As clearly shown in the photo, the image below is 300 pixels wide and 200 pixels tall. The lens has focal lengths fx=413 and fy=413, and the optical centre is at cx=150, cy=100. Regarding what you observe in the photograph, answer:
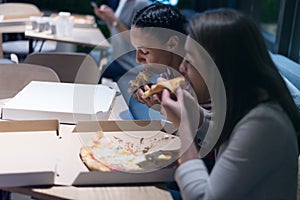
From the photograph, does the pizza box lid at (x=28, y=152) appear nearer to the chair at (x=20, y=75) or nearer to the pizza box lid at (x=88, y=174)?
the pizza box lid at (x=88, y=174)

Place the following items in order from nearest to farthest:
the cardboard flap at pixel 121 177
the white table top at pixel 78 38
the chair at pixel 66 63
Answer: the cardboard flap at pixel 121 177
the chair at pixel 66 63
the white table top at pixel 78 38

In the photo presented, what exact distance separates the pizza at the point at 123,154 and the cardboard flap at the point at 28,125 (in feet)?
0.54

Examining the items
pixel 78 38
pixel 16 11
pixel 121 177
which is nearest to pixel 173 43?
pixel 121 177

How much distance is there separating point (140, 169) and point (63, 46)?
9.63 ft

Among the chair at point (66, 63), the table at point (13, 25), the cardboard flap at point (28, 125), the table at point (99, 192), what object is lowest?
the table at point (13, 25)

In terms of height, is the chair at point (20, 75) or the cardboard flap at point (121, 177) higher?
the cardboard flap at point (121, 177)

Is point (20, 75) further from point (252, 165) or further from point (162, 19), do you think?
point (252, 165)

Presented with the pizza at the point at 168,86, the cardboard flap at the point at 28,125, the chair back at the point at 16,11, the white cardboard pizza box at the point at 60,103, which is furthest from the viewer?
the chair back at the point at 16,11

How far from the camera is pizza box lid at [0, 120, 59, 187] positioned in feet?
3.75

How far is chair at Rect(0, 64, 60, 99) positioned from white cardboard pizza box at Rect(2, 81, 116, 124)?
28 cm

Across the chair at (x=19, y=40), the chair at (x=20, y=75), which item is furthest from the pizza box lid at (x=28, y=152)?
→ the chair at (x=19, y=40)

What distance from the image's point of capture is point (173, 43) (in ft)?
5.81

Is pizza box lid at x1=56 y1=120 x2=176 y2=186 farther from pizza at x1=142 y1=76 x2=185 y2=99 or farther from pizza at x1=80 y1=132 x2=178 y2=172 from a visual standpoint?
pizza at x1=142 y1=76 x2=185 y2=99

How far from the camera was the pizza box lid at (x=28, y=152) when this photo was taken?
1.14m
